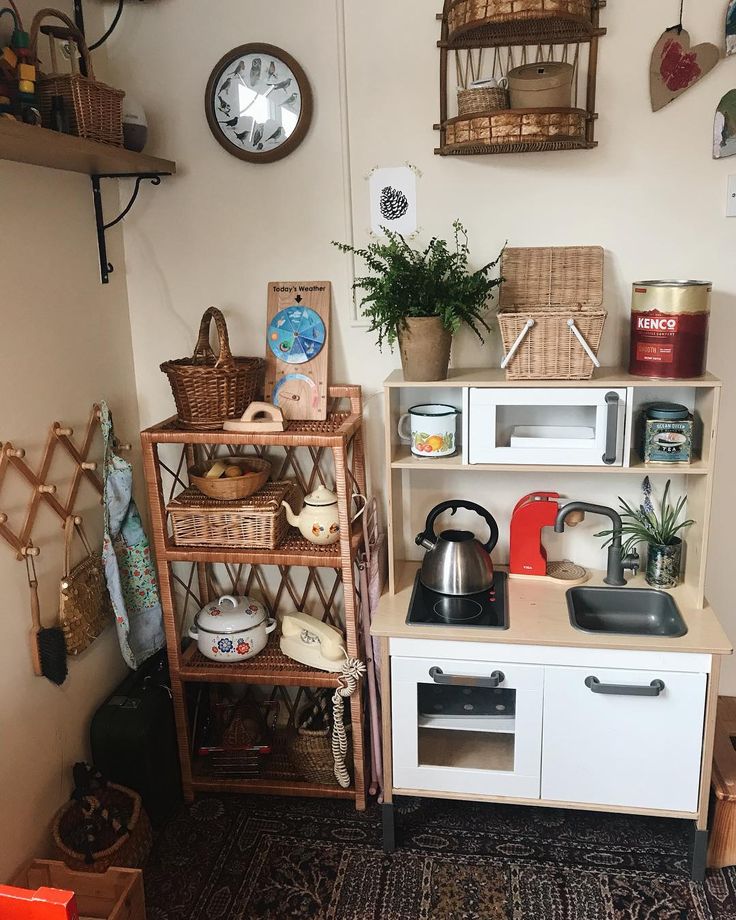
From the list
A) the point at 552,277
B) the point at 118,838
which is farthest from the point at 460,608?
the point at 118,838

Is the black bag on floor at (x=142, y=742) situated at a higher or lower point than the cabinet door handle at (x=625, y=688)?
lower

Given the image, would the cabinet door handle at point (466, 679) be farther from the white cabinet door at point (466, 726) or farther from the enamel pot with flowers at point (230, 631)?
the enamel pot with flowers at point (230, 631)

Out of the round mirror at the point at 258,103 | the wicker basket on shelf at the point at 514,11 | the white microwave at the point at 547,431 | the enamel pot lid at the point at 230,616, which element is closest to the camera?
the wicker basket on shelf at the point at 514,11

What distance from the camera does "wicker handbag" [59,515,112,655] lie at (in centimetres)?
229

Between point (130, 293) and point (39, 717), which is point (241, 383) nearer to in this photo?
point (130, 293)

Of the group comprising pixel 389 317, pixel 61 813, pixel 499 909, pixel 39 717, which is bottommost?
pixel 499 909

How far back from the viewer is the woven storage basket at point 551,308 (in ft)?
Answer: 7.11

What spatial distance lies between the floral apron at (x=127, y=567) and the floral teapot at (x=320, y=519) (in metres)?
0.49

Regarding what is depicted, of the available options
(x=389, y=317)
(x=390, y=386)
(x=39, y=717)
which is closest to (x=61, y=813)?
(x=39, y=717)

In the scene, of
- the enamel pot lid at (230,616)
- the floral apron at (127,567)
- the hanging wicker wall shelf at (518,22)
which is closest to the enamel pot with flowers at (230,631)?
the enamel pot lid at (230,616)

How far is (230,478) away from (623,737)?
Result: 130 cm

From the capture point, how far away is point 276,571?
2807 mm

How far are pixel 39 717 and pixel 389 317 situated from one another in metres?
1.44

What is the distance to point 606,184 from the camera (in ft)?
7.72
